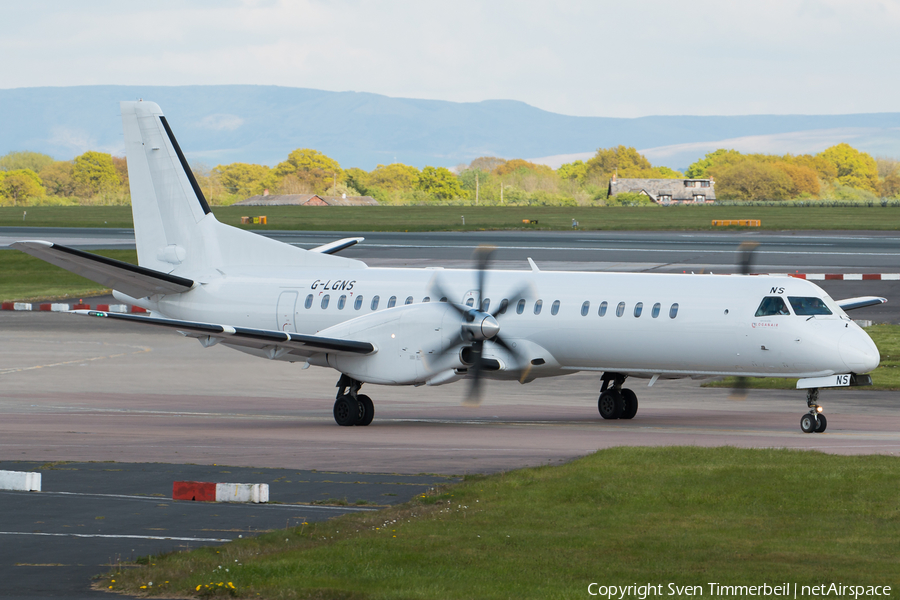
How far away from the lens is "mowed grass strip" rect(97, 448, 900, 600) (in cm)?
1098

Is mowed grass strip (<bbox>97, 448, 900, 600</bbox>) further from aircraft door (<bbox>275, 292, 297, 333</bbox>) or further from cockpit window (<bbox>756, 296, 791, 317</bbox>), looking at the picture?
aircraft door (<bbox>275, 292, 297, 333</bbox>)

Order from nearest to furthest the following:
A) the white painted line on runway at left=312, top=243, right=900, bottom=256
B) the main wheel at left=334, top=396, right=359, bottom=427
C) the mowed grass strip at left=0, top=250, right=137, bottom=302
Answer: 1. the main wheel at left=334, top=396, right=359, bottom=427
2. the mowed grass strip at left=0, top=250, right=137, bottom=302
3. the white painted line on runway at left=312, top=243, right=900, bottom=256

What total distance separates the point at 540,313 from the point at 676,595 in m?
14.9

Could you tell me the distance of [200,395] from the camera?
3005 centimetres

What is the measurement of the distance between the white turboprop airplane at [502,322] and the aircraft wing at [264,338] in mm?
33

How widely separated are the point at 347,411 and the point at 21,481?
32.3 feet

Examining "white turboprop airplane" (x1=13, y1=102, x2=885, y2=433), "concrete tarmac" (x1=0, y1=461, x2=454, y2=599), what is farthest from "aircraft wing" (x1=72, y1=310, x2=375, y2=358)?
"concrete tarmac" (x1=0, y1=461, x2=454, y2=599)

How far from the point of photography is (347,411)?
25.1 meters

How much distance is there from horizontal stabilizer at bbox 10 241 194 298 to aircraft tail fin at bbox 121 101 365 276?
3.68 ft

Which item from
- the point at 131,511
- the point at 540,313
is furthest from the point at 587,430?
the point at 131,511

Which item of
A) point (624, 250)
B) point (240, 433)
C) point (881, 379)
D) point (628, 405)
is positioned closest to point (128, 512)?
point (240, 433)

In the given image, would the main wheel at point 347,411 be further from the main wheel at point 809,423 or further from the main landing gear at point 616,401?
the main wheel at point 809,423

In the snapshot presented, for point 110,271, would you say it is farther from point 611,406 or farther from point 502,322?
point 611,406

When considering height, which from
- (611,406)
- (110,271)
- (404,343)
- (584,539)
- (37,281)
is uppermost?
(110,271)
